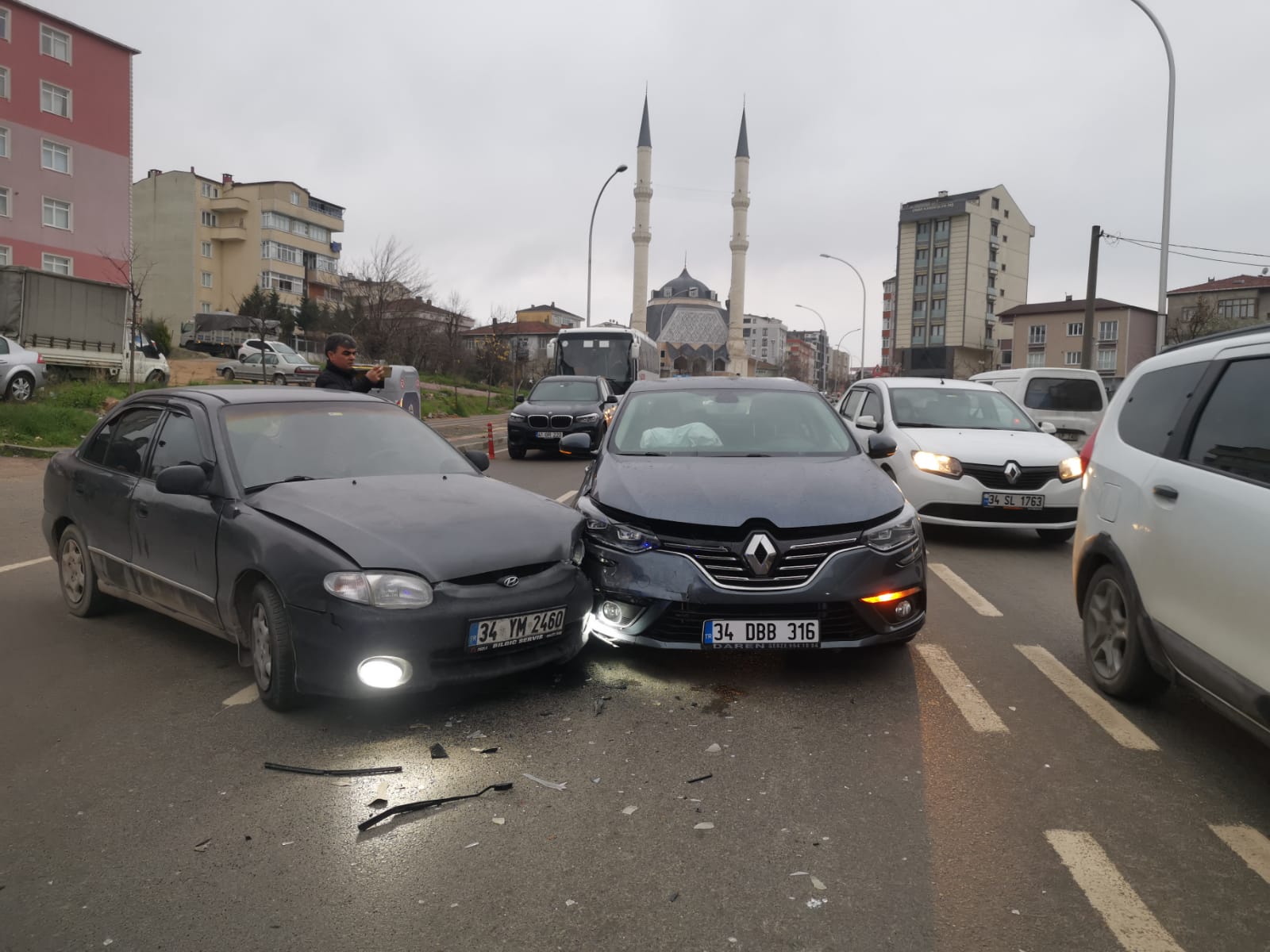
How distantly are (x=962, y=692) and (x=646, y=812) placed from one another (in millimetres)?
2042

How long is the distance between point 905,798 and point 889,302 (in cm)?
12234

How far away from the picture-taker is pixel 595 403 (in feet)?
65.6

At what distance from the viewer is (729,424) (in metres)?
6.30

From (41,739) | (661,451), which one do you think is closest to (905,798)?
(661,451)

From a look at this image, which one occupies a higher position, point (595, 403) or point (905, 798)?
point (595, 403)

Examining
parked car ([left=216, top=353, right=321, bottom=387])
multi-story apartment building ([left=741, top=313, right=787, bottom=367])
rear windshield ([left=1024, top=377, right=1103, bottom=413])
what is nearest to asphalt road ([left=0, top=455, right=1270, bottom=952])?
rear windshield ([left=1024, top=377, right=1103, bottom=413])

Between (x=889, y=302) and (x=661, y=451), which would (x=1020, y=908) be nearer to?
(x=661, y=451)

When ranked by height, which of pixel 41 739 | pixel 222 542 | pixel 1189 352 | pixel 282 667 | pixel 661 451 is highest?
pixel 1189 352

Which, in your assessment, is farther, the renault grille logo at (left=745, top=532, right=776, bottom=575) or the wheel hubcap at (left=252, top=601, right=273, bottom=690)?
the renault grille logo at (left=745, top=532, right=776, bottom=575)

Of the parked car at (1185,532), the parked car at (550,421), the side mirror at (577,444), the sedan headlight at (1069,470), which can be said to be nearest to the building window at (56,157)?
the parked car at (550,421)

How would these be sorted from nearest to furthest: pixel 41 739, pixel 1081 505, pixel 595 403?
1. pixel 41 739
2. pixel 1081 505
3. pixel 595 403

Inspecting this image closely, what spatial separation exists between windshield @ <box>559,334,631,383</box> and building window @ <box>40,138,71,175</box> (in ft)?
Answer: 82.1

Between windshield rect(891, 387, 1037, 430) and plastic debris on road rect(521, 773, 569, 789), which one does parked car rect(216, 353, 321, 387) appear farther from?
plastic debris on road rect(521, 773, 569, 789)

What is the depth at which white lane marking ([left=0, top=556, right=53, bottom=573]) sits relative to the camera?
24.5 ft
